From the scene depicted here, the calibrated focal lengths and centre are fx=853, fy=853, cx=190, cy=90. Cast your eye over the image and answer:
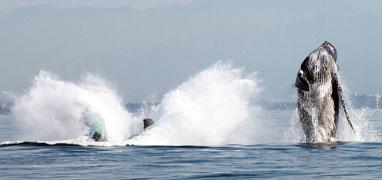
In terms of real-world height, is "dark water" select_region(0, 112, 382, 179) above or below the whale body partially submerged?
below

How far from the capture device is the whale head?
90.2 ft

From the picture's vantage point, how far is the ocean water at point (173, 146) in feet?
65.4

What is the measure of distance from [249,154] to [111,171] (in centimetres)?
545

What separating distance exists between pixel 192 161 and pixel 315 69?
7153 millimetres

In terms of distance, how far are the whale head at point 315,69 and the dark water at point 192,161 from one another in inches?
80.3

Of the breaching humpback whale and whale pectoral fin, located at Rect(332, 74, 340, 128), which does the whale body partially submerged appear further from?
whale pectoral fin, located at Rect(332, 74, 340, 128)

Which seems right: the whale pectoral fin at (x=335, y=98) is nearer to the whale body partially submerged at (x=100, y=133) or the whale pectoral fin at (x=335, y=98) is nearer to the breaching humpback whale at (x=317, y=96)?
the breaching humpback whale at (x=317, y=96)

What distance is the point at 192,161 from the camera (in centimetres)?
2222

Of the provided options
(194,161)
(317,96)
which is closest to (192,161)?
(194,161)

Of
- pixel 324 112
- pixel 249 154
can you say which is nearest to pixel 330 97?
pixel 324 112

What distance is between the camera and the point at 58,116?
118ft

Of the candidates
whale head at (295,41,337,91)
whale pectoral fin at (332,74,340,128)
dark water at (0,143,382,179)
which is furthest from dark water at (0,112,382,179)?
whale head at (295,41,337,91)

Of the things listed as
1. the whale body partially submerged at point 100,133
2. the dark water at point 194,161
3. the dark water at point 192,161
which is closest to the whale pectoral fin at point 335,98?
the dark water at point 192,161

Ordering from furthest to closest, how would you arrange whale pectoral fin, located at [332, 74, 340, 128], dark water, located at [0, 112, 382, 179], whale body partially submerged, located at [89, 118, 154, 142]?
whale body partially submerged, located at [89, 118, 154, 142] < whale pectoral fin, located at [332, 74, 340, 128] < dark water, located at [0, 112, 382, 179]
